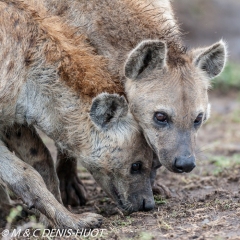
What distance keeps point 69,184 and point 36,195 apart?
182 cm

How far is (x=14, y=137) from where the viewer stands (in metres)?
6.74

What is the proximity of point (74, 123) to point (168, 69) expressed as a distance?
1057 mm

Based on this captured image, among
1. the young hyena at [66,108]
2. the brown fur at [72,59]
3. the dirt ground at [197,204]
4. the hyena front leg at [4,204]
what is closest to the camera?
the dirt ground at [197,204]

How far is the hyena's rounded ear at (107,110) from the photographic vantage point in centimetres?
597

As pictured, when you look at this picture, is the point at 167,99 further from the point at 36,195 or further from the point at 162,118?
the point at 36,195

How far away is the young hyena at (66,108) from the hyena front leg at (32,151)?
265 millimetres

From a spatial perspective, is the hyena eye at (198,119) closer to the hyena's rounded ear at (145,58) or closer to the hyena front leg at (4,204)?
the hyena's rounded ear at (145,58)

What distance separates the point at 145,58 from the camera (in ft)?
21.0

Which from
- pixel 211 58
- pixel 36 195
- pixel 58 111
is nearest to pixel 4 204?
pixel 36 195

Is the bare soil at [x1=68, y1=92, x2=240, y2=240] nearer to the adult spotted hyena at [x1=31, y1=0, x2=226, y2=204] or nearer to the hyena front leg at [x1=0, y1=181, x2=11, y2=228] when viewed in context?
the adult spotted hyena at [x1=31, y1=0, x2=226, y2=204]

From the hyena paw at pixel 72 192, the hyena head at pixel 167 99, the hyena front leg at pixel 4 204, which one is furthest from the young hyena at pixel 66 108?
the hyena paw at pixel 72 192

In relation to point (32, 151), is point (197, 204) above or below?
below

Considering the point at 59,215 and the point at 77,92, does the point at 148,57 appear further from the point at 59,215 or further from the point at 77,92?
the point at 59,215

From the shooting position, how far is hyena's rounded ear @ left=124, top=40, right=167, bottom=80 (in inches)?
246
